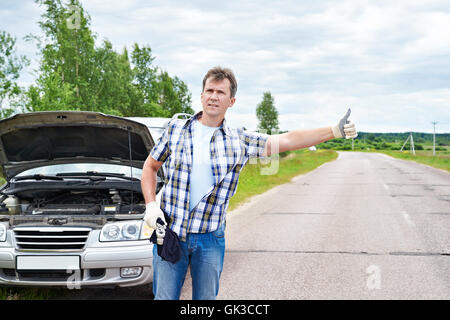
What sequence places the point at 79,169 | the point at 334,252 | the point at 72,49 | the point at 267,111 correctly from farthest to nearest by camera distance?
1. the point at 267,111
2. the point at 72,49
3. the point at 334,252
4. the point at 79,169

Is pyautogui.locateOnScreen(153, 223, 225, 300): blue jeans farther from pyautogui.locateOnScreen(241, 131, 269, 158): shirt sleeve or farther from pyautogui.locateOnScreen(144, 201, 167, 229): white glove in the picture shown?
pyautogui.locateOnScreen(241, 131, 269, 158): shirt sleeve

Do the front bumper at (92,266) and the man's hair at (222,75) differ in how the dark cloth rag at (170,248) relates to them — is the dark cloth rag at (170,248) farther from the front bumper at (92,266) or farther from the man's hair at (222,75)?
the front bumper at (92,266)

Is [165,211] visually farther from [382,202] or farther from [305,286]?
[382,202]

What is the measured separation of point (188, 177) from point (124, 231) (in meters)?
1.97

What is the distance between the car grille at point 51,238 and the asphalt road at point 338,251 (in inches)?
48.9

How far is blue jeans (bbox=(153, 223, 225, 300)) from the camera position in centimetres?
241

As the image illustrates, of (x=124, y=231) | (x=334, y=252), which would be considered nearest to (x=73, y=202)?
(x=124, y=231)

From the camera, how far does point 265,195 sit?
49.6 feet

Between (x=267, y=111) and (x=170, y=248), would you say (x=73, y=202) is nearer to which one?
(x=170, y=248)

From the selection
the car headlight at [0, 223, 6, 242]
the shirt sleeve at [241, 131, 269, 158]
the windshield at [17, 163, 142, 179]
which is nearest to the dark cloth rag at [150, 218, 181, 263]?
the shirt sleeve at [241, 131, 269, 158]

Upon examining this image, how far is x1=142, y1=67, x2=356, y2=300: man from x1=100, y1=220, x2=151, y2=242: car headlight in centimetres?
164

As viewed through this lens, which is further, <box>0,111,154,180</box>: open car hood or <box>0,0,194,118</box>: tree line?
<box>0,0,194,118</box>: tree line

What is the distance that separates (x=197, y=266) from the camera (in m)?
2.44
